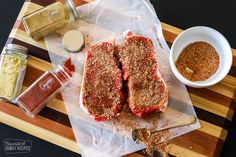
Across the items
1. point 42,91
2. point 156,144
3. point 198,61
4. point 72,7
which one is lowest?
point 156,144

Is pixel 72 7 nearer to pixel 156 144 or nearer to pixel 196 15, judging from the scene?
pixel 196 15

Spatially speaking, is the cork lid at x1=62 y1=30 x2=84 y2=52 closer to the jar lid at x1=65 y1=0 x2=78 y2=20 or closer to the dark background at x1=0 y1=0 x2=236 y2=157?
the jar lid at x1=65 y1=0 x2=78 y2=20

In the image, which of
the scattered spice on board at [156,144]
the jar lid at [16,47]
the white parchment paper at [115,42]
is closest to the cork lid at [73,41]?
the white parchment paper at [115,42]

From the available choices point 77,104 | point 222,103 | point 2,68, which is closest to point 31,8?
point 2,68

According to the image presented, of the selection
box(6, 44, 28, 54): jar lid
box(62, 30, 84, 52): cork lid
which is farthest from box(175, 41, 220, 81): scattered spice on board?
box(6, 44, 28, 54): jar lid

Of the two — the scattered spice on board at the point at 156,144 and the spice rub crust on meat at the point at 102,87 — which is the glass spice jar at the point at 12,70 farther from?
the scattered spice on board at the point at 156,144

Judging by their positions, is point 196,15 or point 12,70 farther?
point 196,15

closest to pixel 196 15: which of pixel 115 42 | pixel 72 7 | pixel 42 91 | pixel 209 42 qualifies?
pixel 209 42
